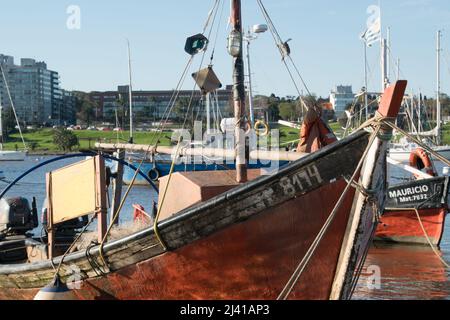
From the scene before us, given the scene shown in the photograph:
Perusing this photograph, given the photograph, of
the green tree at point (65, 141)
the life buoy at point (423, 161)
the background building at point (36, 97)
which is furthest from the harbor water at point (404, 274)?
the background building at point (36, 97)

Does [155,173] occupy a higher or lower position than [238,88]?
lower

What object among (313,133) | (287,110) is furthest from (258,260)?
(287,110)

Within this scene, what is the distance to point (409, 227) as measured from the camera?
2042cm

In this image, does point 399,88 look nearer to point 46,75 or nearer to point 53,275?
point 53,275

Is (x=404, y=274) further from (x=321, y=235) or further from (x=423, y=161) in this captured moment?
(x=321, y=235)

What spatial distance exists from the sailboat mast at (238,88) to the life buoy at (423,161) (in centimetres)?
1389

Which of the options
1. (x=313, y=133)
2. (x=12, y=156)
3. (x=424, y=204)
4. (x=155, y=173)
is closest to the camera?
(x=313, y=133)

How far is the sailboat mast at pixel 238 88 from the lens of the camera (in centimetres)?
830

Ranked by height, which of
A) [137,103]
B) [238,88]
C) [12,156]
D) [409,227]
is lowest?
[12,156]

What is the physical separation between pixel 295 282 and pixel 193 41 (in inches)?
130

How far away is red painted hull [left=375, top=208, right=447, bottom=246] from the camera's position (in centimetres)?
1958

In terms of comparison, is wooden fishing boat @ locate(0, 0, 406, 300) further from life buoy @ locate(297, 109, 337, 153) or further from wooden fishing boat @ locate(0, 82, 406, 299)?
life buoy @ locate(297, 109, 337, 153)

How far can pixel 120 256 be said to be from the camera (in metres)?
7.87

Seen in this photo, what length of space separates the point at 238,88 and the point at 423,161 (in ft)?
47.9
